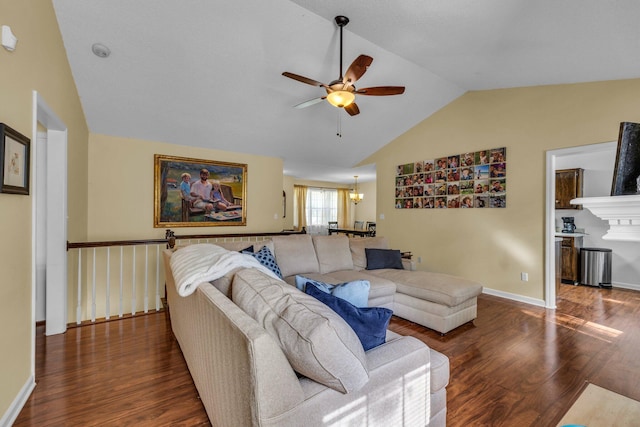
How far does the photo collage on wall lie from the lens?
4.19 m

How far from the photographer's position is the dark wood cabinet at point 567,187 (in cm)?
508

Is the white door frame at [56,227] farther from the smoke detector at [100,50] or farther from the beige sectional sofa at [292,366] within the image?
the beige sectional sofa at [292,366]

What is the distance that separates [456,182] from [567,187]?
232 cm

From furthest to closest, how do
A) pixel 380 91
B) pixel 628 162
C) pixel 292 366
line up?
pixel 380 91 → pixel 628 162 → pixel 292 366

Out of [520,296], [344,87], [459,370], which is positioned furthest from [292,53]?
[520,296]

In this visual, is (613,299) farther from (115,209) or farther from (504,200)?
(115,209)

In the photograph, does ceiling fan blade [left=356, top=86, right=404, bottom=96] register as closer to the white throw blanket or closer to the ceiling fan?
the ceiling fan

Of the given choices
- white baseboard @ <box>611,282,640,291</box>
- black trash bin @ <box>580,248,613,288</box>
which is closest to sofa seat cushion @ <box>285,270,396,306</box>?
black trash bin @ <box>580,248,613,288</box>

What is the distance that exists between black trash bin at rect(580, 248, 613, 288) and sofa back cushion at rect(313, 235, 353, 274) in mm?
4245

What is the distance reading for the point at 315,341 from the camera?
944 millimetres

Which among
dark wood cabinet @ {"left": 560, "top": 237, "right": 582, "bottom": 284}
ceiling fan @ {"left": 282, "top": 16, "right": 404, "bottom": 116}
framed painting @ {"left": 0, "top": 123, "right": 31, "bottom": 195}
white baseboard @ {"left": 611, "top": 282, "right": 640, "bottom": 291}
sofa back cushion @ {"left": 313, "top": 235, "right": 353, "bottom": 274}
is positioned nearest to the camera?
framed painting @ {"left": 0, "top": 123, "right": 31, "bottom": 195}

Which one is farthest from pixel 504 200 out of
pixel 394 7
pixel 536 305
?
pixel 394 7

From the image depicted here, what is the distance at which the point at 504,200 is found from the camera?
162 inches

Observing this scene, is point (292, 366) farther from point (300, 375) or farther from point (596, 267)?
point (596, 267)
